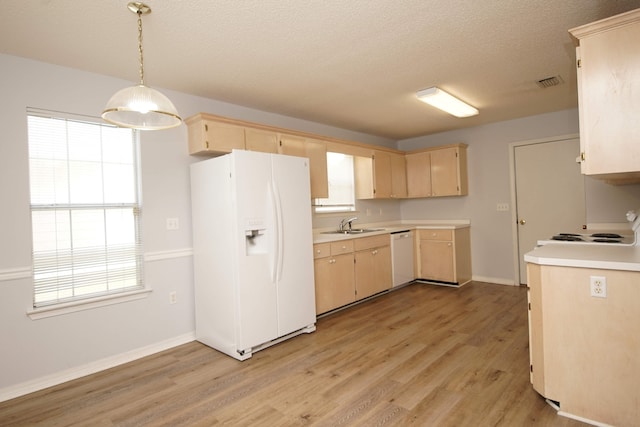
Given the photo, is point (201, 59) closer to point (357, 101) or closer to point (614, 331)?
point (357, 101)

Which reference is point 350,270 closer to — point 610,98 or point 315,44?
point 315,44

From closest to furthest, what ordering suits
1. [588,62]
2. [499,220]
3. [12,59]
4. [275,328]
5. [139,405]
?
[588,62] → [139,405] → [12,59] → [275,328] → [499,220]

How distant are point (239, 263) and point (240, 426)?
123 centimetres

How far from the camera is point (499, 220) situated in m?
5.17

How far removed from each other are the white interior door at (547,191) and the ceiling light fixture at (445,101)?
1.35 metres

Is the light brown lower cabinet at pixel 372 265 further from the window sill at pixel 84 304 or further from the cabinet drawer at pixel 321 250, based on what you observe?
the window sill at pixel 84 304

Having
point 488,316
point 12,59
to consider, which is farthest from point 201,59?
point 488,316

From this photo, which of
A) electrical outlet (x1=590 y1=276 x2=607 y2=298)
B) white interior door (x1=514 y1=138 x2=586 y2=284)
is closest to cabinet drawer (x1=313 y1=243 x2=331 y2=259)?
electrical outlet (x1=590 y1=276 x2=607 y2=298)

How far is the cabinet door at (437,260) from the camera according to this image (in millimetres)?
5031

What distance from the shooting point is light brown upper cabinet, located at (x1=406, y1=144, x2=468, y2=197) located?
530cm

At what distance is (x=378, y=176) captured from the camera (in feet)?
17.1

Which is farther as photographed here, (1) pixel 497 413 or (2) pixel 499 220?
(2) pixel 499 220

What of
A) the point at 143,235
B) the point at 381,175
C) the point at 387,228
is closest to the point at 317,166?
the point at 381,175

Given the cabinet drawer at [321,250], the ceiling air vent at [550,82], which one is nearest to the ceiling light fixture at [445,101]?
the ceiling air vent at [550,82]
